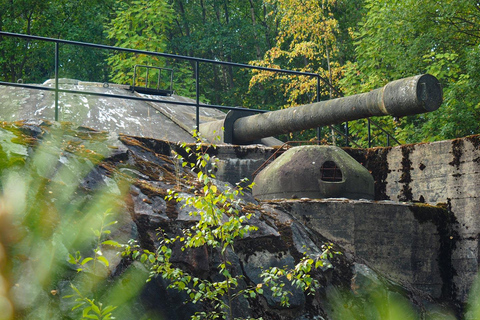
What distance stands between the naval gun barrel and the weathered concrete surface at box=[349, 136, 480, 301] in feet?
3.95

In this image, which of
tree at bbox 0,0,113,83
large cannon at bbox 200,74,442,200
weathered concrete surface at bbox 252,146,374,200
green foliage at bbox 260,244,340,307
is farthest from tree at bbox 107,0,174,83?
green foliage at bbox 260,244,340,307

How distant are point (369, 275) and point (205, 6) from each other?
88.7 feet

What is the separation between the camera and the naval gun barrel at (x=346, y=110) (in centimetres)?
848

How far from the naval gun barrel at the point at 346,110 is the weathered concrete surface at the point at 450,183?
1.20 meters

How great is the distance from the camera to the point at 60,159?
6527 mm

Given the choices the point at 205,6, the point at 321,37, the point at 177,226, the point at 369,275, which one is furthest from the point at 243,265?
the point at 205,6

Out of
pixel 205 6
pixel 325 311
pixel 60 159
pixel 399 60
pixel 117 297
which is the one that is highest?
pixel 205 6

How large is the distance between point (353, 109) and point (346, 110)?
143mm

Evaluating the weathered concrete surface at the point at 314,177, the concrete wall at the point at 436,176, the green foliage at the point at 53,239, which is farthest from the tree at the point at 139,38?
the green foliage at the point at 53,239

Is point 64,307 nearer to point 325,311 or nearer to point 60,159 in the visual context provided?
point 60,159

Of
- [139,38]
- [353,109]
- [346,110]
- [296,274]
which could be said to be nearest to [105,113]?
[346,110]

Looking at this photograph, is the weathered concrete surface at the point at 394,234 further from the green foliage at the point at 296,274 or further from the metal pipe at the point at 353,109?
the green foliage at the point at 296,274

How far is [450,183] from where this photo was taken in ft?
31.4

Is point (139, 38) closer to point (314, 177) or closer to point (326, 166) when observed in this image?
point (326, 166)
